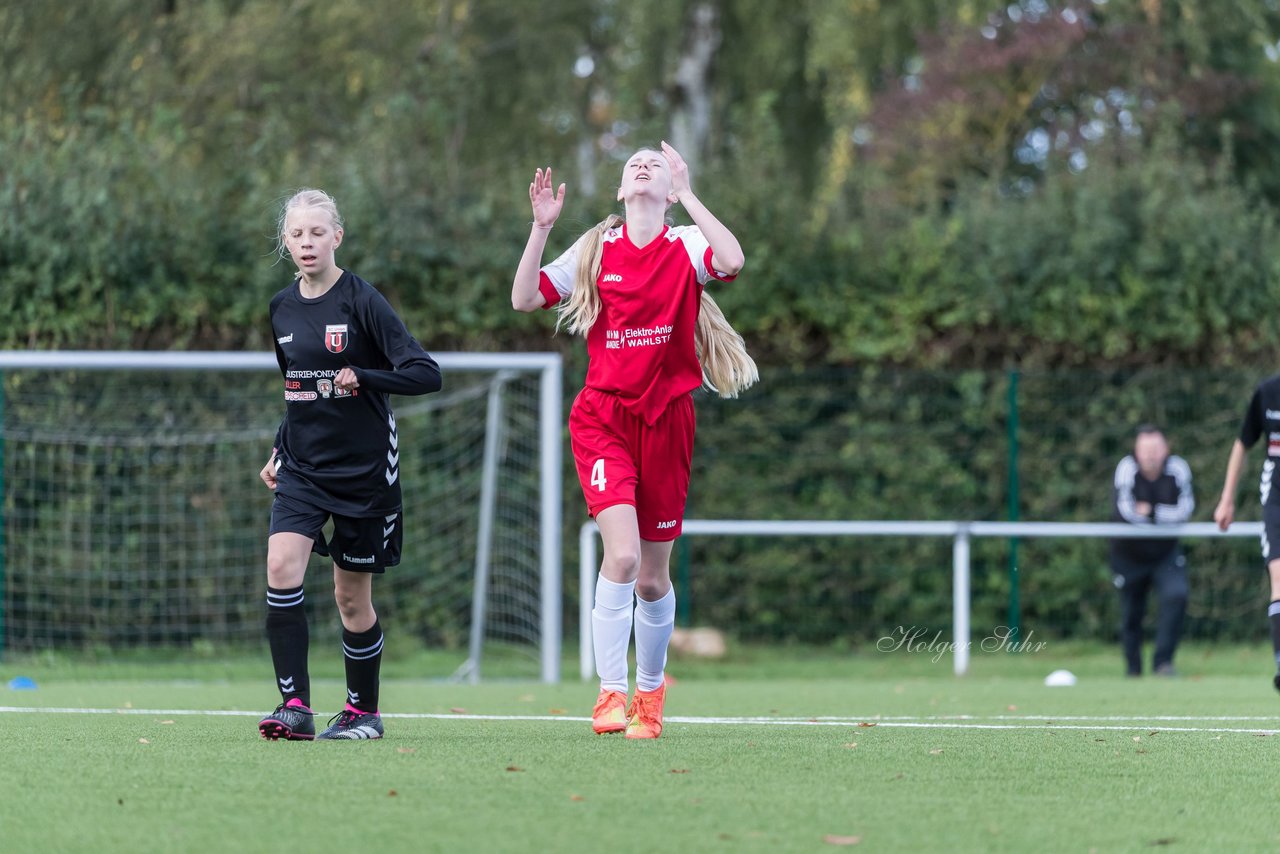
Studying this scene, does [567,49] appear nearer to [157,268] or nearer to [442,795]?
[157,268]

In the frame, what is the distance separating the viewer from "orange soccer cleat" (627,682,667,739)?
5695 mm

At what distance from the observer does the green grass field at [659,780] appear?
12.0 feet

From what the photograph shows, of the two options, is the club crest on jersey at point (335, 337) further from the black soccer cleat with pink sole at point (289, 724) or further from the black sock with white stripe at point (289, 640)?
the black soccer cleat with pink sole at point (289, 724)

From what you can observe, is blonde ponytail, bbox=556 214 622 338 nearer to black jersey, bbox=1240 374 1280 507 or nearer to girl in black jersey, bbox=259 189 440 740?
girl in black jersey, bbox=259 189 440 740

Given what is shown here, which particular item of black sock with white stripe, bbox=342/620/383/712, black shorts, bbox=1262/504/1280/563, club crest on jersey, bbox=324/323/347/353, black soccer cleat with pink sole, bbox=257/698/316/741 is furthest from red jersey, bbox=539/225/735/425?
black shorts, bbox=1262/504/1280/563

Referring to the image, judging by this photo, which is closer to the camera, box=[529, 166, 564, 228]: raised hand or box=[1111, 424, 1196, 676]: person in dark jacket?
box=[529, 166, 564, 228]: raised hand

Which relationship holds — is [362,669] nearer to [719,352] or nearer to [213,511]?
[719,352]

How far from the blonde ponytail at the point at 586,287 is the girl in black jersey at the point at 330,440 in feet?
1.86

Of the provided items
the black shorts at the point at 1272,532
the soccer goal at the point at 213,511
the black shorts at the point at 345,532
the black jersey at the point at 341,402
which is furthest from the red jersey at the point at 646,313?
the soccer goal at the point at 213,511

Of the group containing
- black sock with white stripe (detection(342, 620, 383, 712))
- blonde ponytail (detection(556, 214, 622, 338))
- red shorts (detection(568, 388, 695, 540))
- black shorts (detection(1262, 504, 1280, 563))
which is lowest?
black sock with white stripe (detection(342, 620, 383, 712))

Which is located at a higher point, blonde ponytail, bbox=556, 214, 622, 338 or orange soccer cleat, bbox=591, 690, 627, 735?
blonde ponytail, bbox=556, 214, 622, 338

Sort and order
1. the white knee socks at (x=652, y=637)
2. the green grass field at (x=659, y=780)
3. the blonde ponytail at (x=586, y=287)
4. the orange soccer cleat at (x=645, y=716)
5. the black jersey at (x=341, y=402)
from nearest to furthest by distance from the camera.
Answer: the green grass field at (x=659, y=780) → the black jersey at (x=341, y=402) → the orange soccer cleat at (x=645, y=716) → the blonde ponytail at (x=586, y=287) → the white knee socks at (x=652, y=637)

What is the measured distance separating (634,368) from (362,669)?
4.65 ft

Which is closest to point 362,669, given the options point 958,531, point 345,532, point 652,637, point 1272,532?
point 345,532
